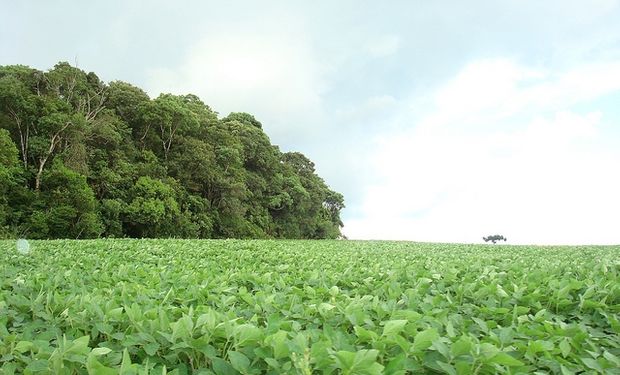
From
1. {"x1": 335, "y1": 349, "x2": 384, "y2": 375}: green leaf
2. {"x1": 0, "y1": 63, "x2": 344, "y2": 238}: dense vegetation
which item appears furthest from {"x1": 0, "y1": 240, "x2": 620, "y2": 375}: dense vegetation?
{"x1": 0, "y1": 63, "x2": 344, "y2": 238}: dense vegetation

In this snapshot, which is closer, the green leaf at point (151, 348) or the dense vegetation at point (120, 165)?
the green leaf at point (151, 348)

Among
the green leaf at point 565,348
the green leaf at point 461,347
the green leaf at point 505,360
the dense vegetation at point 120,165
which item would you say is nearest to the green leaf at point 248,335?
the green leaf at point 461,347

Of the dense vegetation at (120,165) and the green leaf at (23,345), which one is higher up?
the dense vegetation at (120,165)

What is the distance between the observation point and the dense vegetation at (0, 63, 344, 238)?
23.1 metres

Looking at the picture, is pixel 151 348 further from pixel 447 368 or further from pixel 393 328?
pixel 447 368

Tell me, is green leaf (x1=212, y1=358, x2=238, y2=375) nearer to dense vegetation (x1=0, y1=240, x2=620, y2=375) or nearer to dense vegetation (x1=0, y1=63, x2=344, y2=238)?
dense vegetation (x1=0, y1=240, x2=620, y2=375)

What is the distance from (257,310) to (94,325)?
84cm

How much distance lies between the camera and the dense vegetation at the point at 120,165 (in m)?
23.1

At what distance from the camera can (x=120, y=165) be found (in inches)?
1056

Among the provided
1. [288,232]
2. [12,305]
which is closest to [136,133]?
[288,232]

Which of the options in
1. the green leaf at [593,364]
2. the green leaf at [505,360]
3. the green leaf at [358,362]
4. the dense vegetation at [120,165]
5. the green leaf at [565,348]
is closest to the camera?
the green leaf at [358,362]

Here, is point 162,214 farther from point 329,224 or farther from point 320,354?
point 320,354

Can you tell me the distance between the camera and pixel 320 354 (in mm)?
1462

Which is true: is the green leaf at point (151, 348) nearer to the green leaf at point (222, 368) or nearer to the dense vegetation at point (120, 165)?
Result: the green leaf at point (222, 368)
